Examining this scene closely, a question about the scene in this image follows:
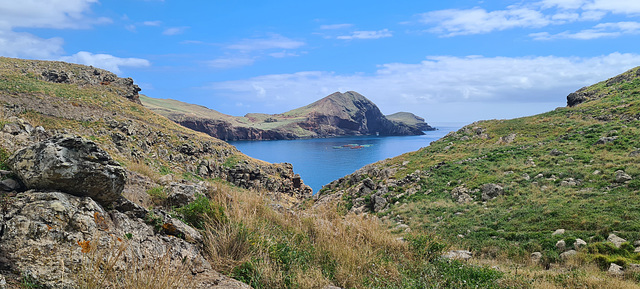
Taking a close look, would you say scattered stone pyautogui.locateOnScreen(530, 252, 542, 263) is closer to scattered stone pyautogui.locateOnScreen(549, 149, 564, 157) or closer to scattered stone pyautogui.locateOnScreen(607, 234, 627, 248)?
scattered stone pyautogui.locateOnScreen(607, 234, 627, 248)

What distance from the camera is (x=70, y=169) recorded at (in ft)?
12.5

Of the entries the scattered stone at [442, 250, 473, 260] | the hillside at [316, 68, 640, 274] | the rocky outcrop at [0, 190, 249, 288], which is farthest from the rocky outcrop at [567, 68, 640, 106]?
the rocky outcrop at [0, 190, 249, 288]

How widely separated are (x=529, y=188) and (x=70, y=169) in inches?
786

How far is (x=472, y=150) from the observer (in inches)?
1192

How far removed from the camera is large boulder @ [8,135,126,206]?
12.1 ft

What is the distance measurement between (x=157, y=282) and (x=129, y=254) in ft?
2.68

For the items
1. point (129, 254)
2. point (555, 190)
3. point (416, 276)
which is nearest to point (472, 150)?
point (555, 190)

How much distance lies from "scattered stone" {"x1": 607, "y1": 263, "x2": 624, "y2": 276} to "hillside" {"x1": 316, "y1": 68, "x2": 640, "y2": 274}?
333mm

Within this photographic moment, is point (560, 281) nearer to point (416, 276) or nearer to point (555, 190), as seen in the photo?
point (416, 276)

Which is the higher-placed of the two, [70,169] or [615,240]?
[70,169]

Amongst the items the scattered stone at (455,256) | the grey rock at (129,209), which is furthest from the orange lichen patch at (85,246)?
the scattered stone at (455,256)

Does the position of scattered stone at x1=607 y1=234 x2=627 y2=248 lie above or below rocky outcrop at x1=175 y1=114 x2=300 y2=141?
below

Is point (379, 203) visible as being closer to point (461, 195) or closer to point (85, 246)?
point (461, 195)

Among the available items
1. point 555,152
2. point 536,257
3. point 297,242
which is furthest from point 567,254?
point 555,152
